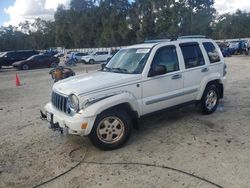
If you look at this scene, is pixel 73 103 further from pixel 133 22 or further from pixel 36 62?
pixel 133 22

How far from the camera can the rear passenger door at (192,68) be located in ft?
20.7

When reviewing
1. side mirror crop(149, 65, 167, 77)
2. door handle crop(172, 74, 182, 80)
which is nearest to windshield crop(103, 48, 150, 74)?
side mirror crop(149, 65, 167, 77)

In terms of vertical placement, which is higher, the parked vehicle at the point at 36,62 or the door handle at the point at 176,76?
the door handle at the point at 176,76

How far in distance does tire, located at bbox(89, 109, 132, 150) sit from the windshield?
940mm

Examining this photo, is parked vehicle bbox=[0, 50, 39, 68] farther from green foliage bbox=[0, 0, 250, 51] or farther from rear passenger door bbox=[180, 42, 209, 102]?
rear passenger door bbox=[180, 42, 209, 102]

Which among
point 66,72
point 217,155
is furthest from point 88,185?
point 66,72

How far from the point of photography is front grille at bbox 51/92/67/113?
5.16m

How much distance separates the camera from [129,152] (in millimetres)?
5066

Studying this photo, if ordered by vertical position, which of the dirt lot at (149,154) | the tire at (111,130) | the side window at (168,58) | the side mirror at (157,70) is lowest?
the dirt lot at (149,154)

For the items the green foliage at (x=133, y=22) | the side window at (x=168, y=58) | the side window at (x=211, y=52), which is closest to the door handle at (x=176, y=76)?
the side window at (x=168, y=58)

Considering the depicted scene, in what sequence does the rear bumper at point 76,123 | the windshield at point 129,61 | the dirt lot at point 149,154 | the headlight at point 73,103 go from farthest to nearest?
the windshield at point 129,61, the headlight at point 73,103, the rear bumper at point 76,123, the dirt lot at point 149,154

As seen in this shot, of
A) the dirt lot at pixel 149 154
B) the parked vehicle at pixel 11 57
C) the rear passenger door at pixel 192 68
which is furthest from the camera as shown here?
the parked vehicle at pixel 11 57

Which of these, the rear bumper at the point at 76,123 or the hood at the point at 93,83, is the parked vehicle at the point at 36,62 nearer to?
the hood at the point at 93,83

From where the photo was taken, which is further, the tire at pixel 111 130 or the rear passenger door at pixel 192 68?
the rear passenger door at pixel 192 68
